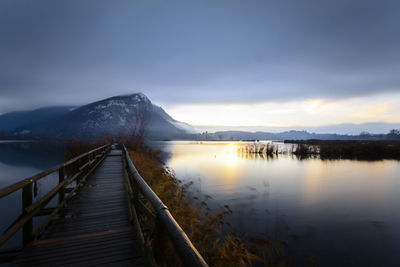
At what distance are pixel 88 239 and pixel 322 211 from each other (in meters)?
11.3

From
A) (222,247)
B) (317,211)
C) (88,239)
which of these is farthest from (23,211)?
(317,211)

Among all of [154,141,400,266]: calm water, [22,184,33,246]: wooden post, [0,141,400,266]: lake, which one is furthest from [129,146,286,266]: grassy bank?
[22,184,33,246]: wooden post

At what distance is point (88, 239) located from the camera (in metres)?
3.87

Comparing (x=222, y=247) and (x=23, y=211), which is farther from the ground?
(x=23, y=211)

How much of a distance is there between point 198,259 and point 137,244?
9.38 feet

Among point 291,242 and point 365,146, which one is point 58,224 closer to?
point 291,242

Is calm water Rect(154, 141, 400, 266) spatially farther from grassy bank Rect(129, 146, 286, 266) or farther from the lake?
grassy bank Rect(129, 146, 286, 266)

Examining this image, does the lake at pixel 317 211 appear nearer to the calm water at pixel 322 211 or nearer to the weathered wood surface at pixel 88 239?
the calm water at pixel 322 211

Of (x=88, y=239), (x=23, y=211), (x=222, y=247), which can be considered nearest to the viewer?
(x=23, y=211)

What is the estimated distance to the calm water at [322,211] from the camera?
6736 millimetres

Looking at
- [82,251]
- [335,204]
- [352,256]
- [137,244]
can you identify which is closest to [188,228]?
[137,244]

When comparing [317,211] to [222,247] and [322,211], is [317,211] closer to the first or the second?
[322,211]

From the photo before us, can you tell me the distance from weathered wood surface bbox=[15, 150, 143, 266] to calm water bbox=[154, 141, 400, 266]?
216 inches

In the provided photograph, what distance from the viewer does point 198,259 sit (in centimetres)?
145
